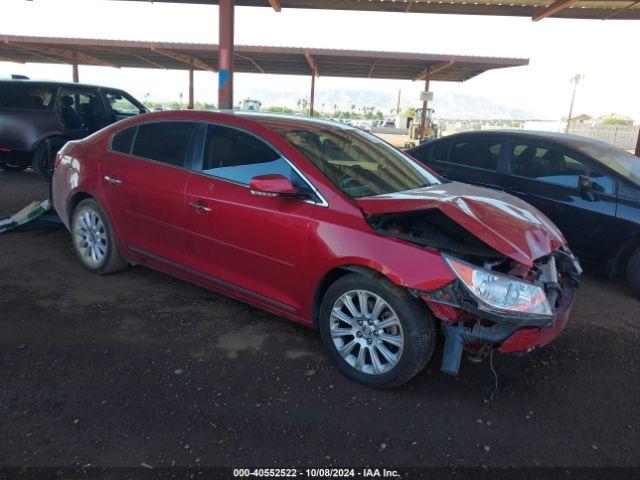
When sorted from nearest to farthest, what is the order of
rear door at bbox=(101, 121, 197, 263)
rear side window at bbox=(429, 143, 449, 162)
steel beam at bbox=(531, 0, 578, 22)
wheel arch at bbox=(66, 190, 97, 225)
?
rear door at bbox=(101, 121, 197, 263), wheel arch at bbox=(66, 190, 97, 225), rear side window at bbox=(429, 143, 449, 162), steel beam at bbox=(531, 0, 578, 22)

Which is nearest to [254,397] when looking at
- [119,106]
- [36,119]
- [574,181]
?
[574,181]

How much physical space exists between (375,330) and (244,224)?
3.91 ft

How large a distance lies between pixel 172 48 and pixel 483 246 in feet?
70.4

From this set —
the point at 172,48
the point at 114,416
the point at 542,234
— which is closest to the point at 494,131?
the point at 542,234

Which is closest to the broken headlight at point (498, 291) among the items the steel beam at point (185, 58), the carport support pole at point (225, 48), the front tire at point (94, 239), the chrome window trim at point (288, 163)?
the chrome window trim at point (288, 163)

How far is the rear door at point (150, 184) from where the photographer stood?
3900 millimetres

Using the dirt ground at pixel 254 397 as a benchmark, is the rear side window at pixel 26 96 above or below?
above

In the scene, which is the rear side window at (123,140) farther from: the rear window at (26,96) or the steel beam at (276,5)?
the steel beam at (276,5)

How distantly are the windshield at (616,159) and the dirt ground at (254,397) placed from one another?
1720 mm

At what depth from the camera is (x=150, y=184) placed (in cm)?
402

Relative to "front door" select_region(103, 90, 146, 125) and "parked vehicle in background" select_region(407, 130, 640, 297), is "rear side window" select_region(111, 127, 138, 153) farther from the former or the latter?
"front door" select_region(103, 90, 146, 125)

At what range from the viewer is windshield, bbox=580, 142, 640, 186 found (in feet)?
16.5

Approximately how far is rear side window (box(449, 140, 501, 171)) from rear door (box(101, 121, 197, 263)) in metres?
3.65

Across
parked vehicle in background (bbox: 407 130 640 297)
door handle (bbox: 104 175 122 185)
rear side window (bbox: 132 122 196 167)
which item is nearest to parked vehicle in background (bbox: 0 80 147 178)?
door handle (bbox: 104 175 122 185)
